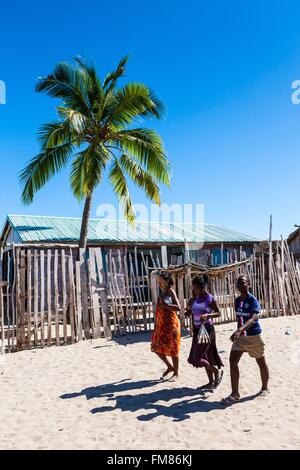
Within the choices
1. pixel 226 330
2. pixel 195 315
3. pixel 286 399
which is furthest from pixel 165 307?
pixel 226 330

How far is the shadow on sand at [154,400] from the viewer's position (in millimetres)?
4305

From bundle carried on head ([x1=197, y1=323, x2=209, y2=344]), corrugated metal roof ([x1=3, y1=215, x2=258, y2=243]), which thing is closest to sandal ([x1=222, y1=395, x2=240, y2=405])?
bundle carried on head ([x1=197, y1=323, x2=209, y2=344])

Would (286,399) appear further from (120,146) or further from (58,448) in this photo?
(120,146)

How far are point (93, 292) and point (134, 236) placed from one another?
6944mm

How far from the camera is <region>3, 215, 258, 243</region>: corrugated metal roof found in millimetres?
14242

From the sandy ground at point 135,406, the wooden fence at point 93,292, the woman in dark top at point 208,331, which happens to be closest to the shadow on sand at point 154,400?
the sandy ground at point 135,406

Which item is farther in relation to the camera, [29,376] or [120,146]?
[120,146]

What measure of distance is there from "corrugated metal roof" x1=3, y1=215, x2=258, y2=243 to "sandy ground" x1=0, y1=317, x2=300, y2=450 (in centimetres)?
720

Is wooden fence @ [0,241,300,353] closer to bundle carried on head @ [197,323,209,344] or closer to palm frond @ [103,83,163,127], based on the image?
bundle carried on head @ [197,323,209,344]

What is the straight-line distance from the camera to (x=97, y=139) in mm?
12078

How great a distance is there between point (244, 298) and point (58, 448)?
255 cm

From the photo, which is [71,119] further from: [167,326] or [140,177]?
[167,326]
